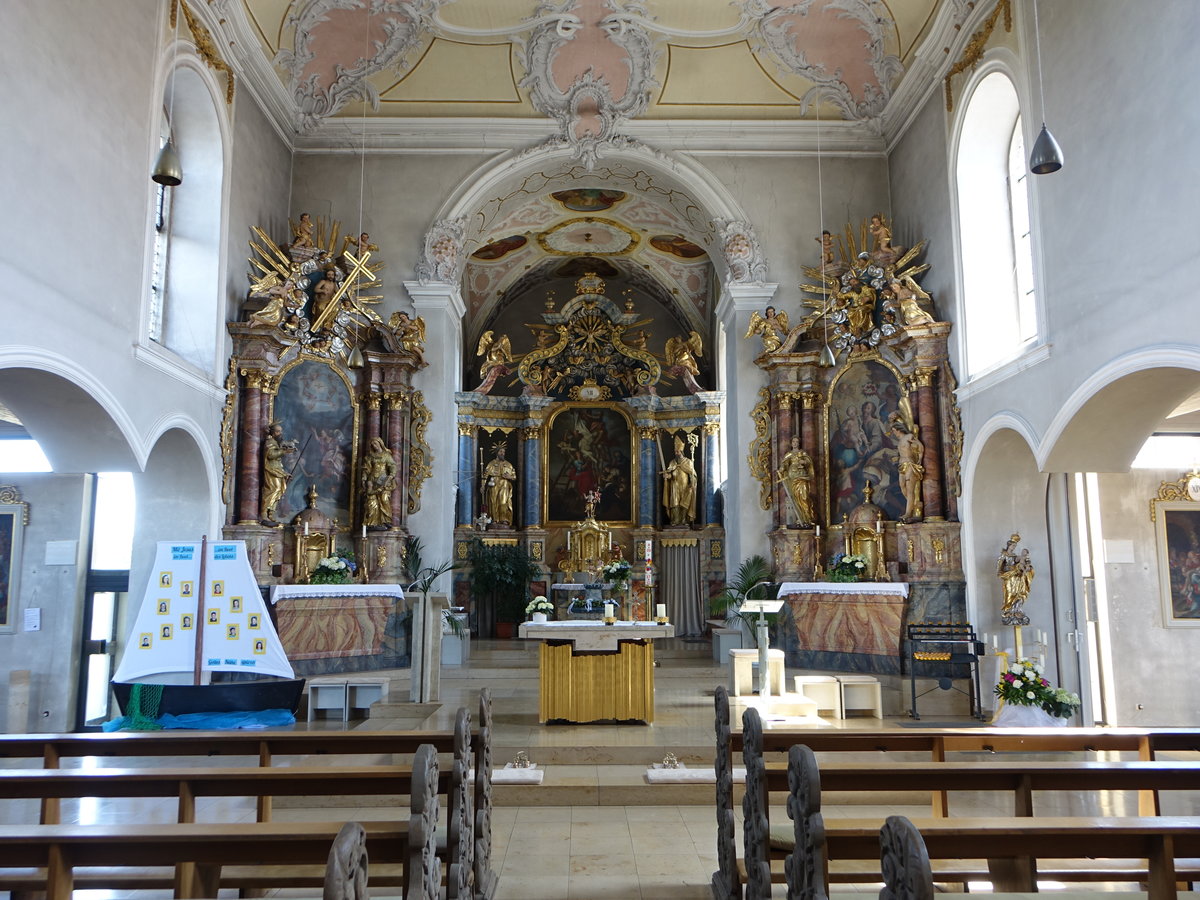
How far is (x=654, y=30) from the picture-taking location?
44.3ft

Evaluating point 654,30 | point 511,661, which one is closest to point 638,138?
point 654,30

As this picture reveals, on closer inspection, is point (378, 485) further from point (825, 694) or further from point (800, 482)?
point (825, 694)

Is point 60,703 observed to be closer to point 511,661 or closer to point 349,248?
point 511,661

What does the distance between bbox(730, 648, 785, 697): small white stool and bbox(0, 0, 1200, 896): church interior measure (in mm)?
630

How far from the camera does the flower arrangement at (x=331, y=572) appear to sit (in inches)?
493

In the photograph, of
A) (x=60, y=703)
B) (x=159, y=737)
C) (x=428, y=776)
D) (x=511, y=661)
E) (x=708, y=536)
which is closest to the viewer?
(x=428, y=776)

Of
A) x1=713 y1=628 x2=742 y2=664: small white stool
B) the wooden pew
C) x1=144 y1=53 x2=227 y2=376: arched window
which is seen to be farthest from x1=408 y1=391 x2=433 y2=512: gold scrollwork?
the wooden pew

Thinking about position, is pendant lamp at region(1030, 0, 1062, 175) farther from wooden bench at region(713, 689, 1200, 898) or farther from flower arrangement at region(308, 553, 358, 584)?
flower arrangement at region(308, 553, 358, 584)

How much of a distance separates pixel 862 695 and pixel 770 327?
5717mm

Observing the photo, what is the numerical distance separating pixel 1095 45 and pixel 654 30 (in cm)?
652

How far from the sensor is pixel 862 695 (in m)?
10.5

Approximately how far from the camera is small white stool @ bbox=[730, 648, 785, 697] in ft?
35.1

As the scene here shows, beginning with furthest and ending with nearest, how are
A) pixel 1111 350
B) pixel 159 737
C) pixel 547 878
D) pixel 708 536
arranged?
pixel 708 536
pixel 1111 350
pixel 547 878
pixel 159 737

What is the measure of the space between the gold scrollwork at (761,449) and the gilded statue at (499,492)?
668 cm
